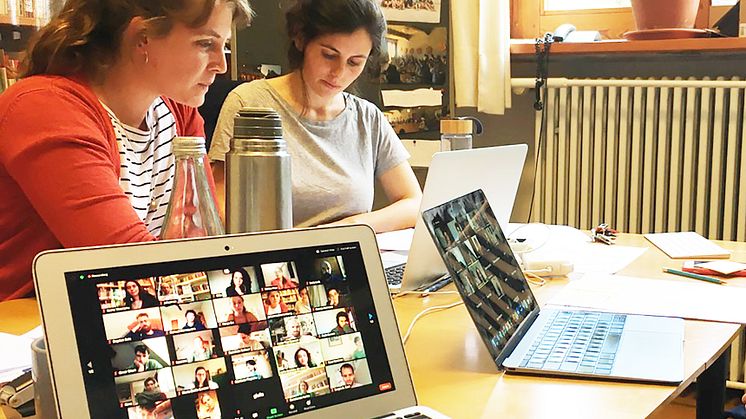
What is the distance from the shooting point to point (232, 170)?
3.08 feet

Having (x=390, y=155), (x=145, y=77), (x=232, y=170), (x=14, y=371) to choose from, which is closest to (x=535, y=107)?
(x=390, y=155)

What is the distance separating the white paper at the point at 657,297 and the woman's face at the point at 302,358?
63 centimetres

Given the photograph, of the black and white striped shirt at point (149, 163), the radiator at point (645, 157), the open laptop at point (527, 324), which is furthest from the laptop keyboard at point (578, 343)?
the radiator at point (645, 157)

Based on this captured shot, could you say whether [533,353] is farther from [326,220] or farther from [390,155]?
[390,155]

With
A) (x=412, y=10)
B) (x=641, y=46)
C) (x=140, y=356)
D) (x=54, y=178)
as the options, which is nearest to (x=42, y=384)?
(x=140, y=356)

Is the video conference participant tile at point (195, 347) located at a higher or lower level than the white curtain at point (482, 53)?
lower

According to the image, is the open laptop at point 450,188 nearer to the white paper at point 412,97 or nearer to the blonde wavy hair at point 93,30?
the blonde wavy hair at point 93,30

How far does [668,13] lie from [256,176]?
80.4 inches

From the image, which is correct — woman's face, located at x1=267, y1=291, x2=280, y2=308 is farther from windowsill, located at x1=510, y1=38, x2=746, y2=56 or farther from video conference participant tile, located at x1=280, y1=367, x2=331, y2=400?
windowsill, located at x1=510, y1=38, x2=746, y2=56

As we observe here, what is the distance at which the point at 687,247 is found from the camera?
1.70 meters

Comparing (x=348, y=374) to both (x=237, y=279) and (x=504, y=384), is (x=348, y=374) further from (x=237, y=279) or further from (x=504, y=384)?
(x=504, y=384)

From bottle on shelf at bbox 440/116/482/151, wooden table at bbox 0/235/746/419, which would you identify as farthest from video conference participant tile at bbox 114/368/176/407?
bottle on shelf at bbox 440/116/482/151

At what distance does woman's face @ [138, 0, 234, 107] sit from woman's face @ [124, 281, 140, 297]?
63 centimetres

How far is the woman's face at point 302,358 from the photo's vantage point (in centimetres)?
75
